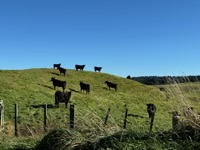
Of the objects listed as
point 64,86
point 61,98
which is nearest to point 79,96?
point 64,86

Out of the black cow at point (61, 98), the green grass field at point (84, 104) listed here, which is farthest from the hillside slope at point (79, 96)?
the black cow at point (61, 98)

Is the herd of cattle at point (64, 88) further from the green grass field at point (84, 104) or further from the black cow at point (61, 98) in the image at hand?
the green grass field at point (84, 104)

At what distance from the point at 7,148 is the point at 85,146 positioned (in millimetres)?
3582

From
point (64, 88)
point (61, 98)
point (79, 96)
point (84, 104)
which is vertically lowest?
point (84, 104)

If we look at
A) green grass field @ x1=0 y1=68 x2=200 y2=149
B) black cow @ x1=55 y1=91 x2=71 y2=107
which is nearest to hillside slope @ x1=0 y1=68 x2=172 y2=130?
green grass field @ x1=0 y1=68 x2=200 y2=149

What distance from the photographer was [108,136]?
6.90 m

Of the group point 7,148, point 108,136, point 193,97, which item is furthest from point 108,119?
point 7,148

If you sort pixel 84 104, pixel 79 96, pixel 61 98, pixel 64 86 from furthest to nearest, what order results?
1. pixel 64 86
2. pixel 79 96
3. pixel 84 104
4. pixel 61 98

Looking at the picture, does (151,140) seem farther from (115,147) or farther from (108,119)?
(108,119)

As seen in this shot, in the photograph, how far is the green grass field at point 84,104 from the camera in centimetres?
717

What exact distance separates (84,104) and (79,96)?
233 inches

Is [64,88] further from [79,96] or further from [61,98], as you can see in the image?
[61,98]

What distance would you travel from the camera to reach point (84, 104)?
43688 millimetres

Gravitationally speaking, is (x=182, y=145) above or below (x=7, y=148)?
above
